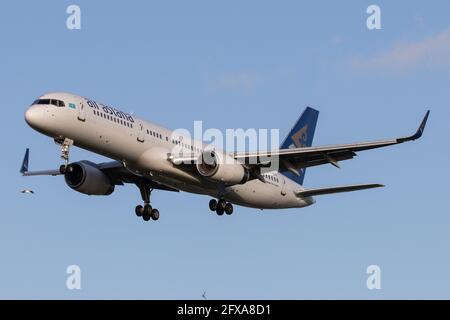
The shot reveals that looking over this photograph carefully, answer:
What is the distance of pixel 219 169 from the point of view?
5084cm

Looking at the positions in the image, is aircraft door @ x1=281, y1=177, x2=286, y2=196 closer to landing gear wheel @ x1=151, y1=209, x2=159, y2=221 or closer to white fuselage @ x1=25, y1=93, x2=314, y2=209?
white fuselage @ x1=25, y1=93, x2=314, y2=209

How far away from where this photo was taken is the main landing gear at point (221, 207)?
54.7m

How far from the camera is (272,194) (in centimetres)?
5719

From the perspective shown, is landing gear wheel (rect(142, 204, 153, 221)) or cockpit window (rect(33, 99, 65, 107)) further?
landing gear wheel (rect(142, 204, 153, 221))

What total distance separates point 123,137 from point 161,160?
2552 mm

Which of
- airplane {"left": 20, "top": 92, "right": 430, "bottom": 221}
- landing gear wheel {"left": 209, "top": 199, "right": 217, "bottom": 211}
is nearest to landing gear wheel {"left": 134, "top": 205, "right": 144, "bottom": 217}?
airplane {"left": 20, "top": 92, "right": 430, "bottom": 221}

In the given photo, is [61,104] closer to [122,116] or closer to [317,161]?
[122,116]

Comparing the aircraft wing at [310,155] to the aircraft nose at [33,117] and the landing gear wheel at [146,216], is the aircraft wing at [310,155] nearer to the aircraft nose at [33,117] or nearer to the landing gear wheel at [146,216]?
the landing gear wheel at [146,216]

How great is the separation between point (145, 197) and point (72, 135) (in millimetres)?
11926

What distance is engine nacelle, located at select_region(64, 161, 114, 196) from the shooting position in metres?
54.9

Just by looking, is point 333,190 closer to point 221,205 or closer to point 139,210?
point 221,205

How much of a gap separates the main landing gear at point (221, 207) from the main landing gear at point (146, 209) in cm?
401

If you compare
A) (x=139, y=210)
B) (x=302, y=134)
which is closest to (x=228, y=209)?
(x=139, y=210)

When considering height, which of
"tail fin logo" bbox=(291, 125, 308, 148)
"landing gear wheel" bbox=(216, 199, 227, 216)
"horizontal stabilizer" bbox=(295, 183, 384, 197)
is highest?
"tail fin logo" bbox=(291, 125, 308, 148)
